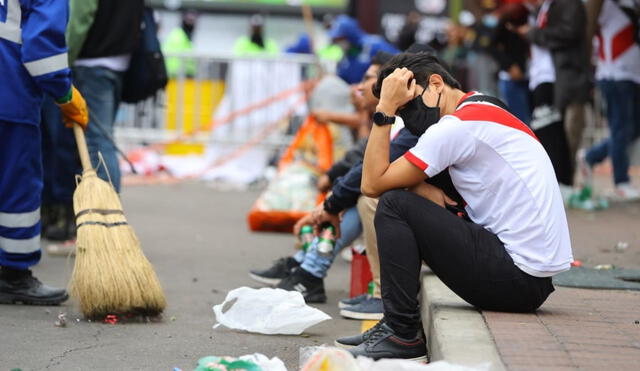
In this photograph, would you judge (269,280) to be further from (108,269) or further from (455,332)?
(455,332)

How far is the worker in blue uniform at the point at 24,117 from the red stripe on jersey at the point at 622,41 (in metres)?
5.67

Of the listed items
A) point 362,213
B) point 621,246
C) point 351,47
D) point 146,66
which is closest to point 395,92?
point 362,213

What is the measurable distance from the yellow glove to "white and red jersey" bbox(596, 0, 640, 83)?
5.53 metres

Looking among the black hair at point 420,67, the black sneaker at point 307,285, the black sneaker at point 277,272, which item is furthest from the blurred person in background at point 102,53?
the black hair at point 420,67

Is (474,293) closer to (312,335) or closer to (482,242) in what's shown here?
(482,242)

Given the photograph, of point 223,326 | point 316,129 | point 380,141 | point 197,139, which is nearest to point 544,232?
point 380,141

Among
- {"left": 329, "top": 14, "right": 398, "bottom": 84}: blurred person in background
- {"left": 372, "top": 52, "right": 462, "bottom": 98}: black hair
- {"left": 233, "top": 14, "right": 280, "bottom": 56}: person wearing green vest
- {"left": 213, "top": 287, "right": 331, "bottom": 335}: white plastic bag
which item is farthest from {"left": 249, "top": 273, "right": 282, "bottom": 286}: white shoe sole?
{"left": 233, "top": 14, "right": 280, "bottom": 56}: person wearing green vest

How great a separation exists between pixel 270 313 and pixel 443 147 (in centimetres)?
121

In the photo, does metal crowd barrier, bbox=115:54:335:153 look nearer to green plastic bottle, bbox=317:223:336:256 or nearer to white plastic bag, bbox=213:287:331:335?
green plastic bottle, bbox=317:223:336:256

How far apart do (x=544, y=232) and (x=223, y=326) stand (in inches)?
63.2

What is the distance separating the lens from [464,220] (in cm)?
422

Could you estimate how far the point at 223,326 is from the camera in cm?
505

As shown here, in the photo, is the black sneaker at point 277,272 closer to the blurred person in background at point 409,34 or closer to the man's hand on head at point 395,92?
the man's hand on head at point 395,92

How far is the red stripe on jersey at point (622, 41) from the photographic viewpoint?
31.9 ft
